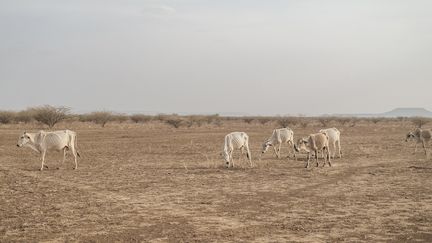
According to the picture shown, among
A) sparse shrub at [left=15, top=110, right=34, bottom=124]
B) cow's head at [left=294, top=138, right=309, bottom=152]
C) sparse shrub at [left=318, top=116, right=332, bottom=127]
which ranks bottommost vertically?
cow's head at [left=294, top=138, right=309, bottom=152]

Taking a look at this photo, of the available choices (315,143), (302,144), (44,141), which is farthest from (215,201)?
(44,141)

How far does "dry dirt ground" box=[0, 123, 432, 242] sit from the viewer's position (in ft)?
28.7

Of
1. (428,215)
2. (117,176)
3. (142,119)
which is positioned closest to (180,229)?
(428,215)

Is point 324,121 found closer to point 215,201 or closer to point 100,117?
point 100,117

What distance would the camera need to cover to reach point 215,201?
11.8 m

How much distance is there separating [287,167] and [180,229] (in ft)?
33.4

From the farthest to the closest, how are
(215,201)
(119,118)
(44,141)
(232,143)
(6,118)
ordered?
(119,118)
(6,118)
(232,143)
(44,141)
(215,201)

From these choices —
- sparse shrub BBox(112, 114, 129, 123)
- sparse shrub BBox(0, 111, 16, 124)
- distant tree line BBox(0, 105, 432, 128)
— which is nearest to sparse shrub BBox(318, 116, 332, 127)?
distant tree line BBox(0, 105, 432, 128)

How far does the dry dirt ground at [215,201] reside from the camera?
874 centimetres

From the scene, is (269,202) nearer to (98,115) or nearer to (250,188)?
(250,188)

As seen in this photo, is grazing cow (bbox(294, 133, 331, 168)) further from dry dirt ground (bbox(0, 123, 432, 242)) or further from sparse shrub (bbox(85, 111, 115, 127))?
sparse shrub (bbox(85, 111, 115, 127))

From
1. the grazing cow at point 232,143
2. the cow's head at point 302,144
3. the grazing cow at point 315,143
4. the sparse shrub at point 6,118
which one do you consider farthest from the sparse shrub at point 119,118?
the grazing cow at point 315,143

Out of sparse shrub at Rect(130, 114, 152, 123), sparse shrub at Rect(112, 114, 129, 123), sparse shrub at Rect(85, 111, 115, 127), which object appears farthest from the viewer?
sparse shrub at Rect(130, 114, 152, 123)

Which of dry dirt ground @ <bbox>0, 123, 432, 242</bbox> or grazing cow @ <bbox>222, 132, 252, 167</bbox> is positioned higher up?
grazing cow @ <bbox>222, 132, 252, 167</bbox>
